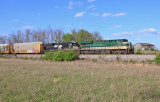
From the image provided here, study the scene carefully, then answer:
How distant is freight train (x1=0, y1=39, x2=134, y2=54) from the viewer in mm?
26422

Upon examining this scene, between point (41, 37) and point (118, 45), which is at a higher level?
point (41, 37)

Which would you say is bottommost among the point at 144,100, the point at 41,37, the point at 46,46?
the point at 144,100

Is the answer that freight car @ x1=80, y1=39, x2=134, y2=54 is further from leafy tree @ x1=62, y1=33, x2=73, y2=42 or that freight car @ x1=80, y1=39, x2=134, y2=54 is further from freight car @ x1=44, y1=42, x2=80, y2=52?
leafy tree @ x1=62, y1=33, x2=73, y2=42

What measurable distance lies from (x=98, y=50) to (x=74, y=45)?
5103 millimetres

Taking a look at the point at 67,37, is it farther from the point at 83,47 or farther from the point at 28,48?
the point at 83,47

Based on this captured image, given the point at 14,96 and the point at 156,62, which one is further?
the point at 156,62

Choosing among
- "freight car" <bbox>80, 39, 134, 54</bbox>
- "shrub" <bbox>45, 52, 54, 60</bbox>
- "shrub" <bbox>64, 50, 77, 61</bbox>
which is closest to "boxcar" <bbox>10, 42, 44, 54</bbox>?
"shrub" <bbox>45, 52, 54, 60</bbox>

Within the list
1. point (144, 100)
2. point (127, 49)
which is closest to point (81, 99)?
point (144, 100)

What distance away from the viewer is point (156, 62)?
17.0 meters

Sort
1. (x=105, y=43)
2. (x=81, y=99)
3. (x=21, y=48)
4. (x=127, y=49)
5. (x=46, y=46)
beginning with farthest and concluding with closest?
(x=21, y=48) → (x=46, y=46) → (x=105, y=43) → (x=127, y=49) → (x=81, y=99)

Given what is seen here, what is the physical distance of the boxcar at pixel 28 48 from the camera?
33.7 metres

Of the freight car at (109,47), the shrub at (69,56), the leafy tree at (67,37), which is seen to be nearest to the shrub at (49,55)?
the shrub at (69,56)

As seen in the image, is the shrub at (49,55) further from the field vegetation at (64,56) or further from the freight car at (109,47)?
the freight car at (109,47)

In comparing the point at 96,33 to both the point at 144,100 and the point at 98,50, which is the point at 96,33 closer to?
the point at 98,50
